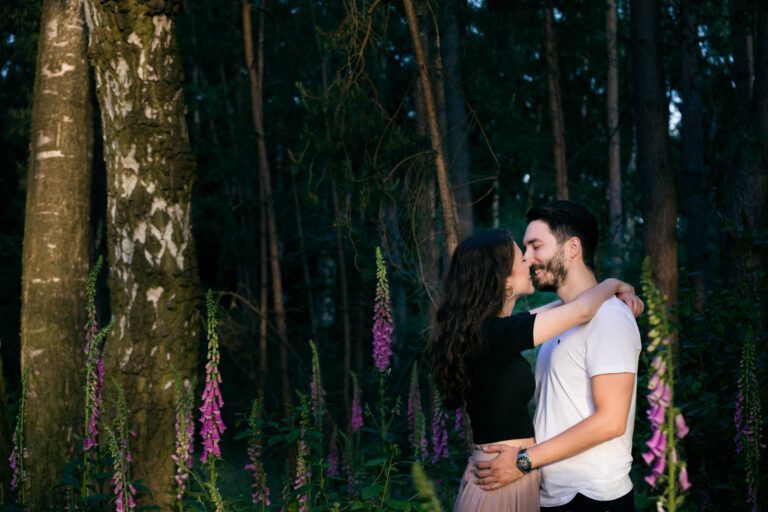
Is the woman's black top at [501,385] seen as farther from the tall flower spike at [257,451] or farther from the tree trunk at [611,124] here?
the tree trunk at [611,124]

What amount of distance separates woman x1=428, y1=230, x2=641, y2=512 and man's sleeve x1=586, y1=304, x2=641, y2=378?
2.6 inches

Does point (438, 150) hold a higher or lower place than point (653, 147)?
lower

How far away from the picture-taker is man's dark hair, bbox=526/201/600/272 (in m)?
3.83

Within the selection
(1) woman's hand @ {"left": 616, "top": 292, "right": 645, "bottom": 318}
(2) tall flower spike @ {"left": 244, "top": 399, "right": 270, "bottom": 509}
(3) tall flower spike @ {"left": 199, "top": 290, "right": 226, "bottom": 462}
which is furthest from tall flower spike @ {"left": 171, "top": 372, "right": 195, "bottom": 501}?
(1) woman's hand @ {"left": 616, "top": 292, "right": 645, "bottom": 318}

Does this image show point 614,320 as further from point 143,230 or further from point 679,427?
point 143,230

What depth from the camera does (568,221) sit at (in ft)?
12.6

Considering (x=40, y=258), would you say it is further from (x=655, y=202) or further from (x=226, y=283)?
(x=226, y=283)

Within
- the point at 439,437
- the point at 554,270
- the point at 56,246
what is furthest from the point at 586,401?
the point at 56,246

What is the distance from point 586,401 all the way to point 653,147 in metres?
5.35

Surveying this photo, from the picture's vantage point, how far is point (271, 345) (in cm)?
1512

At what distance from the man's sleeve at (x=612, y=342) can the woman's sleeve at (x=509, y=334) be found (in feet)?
0.80

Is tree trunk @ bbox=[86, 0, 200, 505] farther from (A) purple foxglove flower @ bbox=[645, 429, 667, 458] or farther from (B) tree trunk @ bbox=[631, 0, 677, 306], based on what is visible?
(B) tree trunk @ bbox=[631, 0, 677, 306]

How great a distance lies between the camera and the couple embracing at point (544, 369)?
3408mm

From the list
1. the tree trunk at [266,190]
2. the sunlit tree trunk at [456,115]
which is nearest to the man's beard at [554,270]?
the sunlit tree trunk at [456,115]
